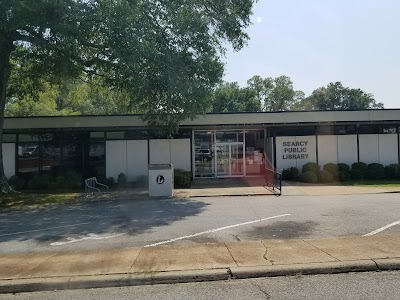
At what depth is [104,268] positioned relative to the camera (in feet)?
22.5

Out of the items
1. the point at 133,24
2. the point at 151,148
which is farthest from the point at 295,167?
the point at 133,24

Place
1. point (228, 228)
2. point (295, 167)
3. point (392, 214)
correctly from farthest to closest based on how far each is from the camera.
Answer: point (295, 167) → point (392, 214) → point (228, 228)

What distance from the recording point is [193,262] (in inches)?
277

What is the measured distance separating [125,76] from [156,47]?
1.82 m

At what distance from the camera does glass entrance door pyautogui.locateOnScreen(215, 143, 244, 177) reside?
2561cm

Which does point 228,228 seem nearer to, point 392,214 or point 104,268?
point 104,268

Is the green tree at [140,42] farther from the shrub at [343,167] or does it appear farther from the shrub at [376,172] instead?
the shrub at [376,172]

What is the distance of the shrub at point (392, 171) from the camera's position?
23578 mm

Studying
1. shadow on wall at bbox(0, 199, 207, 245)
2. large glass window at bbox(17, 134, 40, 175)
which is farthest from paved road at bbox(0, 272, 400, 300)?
large glass window at bbox(17, 134, 40, 175)

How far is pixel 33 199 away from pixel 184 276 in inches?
529

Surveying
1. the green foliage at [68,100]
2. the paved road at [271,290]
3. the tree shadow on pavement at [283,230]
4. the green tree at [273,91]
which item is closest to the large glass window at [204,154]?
the green foliage at [68,100]

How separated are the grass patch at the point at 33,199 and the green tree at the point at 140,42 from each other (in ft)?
4.22

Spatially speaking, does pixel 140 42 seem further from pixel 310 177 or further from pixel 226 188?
pixel 310 177

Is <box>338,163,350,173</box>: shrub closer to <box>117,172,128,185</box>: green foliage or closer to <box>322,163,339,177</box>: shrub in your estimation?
<box>322,163,339,177</box>: shrub
